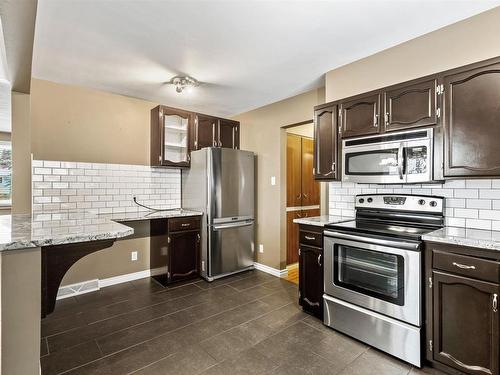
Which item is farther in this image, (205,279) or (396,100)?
(205,279)

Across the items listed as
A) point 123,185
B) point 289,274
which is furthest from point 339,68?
point 123,185

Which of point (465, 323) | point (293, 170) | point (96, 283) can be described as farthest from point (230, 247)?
point (465, 323)

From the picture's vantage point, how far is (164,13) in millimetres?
1966

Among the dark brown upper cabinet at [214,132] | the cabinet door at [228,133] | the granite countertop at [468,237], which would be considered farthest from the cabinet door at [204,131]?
the granite countertop at [468,237]

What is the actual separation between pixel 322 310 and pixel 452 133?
6.00 feet

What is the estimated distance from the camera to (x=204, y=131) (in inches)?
158

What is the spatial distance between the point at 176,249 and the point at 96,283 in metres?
1.05

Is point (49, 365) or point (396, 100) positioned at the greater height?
point (396, 100)

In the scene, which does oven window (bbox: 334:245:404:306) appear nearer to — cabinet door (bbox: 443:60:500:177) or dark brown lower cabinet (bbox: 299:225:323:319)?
dark brown lower cabinet (bbox: 299:225:323:319)

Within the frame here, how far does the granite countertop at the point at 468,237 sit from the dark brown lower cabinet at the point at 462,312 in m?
0.06

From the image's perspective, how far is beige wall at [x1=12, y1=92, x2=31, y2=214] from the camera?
8.68 feet

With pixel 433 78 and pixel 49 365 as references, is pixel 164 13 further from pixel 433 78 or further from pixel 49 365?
pixel 49 365

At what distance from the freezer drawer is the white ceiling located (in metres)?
1.91

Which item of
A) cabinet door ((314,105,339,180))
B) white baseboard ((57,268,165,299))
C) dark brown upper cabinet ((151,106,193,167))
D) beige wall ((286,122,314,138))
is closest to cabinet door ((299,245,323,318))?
cabinet door ((314,105,339,180))
